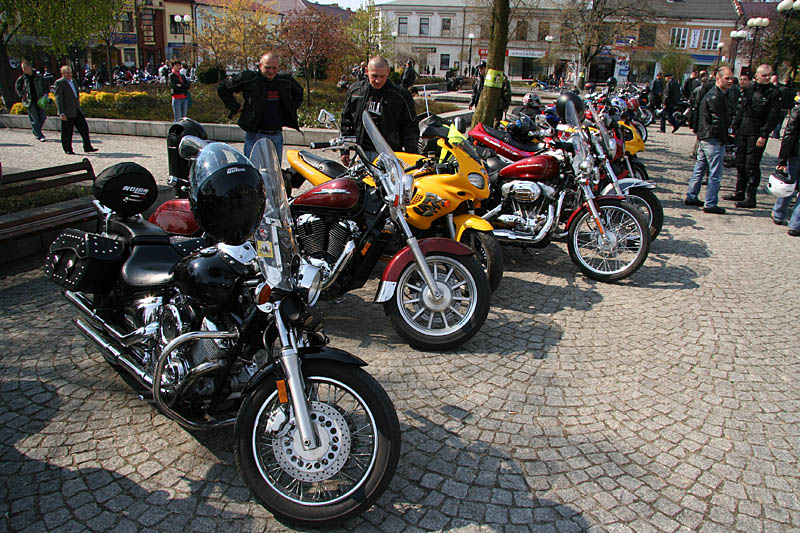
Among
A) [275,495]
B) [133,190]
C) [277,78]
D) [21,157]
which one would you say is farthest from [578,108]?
[21,157]

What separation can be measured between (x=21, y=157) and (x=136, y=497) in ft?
34.5

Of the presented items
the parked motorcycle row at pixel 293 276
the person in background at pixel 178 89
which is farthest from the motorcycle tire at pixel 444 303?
the person in background at pixel 178 89

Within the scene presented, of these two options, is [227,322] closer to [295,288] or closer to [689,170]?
[295,288]

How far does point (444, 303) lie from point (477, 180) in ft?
4.57

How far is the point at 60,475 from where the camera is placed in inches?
108

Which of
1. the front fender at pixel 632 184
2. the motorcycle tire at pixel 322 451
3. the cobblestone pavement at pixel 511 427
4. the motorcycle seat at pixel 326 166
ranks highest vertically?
the motorcycle seat at pixel 326 166

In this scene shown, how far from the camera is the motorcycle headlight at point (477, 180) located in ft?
16.2

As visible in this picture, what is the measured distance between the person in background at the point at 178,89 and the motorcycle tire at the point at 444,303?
11.4 metres

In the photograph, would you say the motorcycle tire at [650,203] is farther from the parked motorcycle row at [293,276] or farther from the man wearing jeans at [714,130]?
the man wearing jeans at [714,130]

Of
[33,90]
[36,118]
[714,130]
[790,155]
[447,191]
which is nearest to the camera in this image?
[447,191]

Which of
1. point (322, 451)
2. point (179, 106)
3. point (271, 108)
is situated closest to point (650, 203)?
point (271, 108)

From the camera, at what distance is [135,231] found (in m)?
3.36

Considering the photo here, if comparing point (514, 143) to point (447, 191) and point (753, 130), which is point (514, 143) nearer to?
point (447, 191)

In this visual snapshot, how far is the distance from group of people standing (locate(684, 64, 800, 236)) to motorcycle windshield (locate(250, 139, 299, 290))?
311 inches
